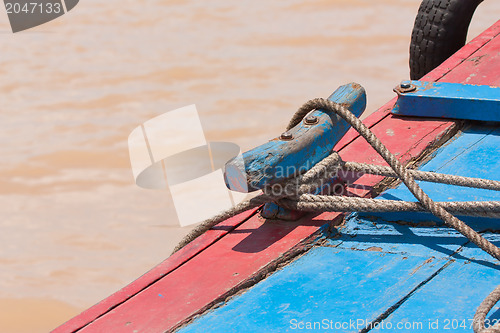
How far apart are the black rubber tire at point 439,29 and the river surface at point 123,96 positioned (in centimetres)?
106

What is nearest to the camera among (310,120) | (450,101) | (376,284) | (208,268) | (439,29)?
(376,284)

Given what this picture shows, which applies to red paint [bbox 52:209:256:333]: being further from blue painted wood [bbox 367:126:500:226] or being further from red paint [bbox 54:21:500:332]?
blue painted wood [bbox 367:126:500:226]

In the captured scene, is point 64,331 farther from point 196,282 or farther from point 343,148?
point 343,148

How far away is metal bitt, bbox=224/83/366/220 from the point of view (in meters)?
1.77

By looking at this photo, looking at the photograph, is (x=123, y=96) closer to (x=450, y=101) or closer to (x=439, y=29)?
(x=439, y=29)

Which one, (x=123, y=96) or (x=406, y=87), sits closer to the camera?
(x=406, y=87)

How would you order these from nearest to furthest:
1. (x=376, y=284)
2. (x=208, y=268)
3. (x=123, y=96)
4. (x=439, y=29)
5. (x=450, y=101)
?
(x=376, y=284), (x=208, y=268), (x=450, y=101), (x=439, y=29), (x=123, y=96)

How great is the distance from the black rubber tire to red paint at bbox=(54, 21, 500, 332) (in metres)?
1.06

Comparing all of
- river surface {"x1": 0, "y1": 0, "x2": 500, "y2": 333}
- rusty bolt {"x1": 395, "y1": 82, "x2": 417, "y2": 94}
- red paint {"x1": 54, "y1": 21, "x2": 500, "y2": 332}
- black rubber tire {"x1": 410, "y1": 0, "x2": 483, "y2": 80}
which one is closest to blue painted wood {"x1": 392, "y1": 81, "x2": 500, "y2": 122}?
rusty bolt {"x1": 395, "y1": 82, "x2": 417, "y2": 94}

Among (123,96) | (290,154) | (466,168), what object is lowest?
(123,96)

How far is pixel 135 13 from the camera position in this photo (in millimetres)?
6188

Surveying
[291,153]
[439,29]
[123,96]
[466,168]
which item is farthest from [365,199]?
[123,96]

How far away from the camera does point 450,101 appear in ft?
7.64

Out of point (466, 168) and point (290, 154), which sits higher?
point (290, 154)
